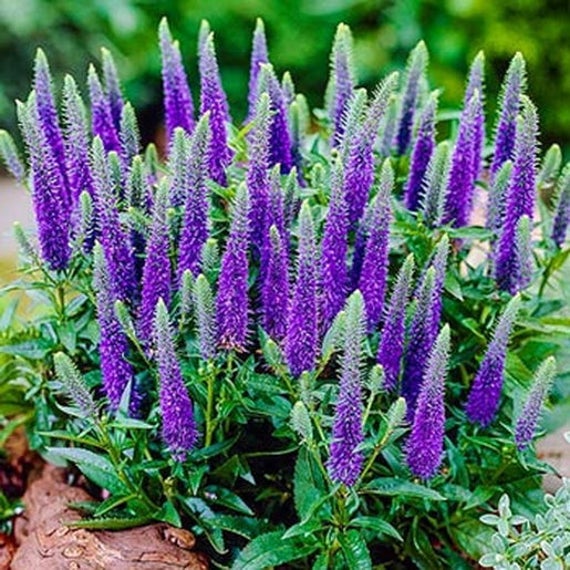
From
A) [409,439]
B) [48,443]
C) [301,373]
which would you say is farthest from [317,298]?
[48,443]

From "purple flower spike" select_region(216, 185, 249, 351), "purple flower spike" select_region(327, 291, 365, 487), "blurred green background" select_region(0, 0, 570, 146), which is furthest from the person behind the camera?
"blurred green background" select_region(0, 0, 570, 146)

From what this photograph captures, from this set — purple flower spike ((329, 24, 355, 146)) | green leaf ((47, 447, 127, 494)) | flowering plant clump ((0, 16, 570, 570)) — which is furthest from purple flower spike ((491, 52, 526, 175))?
green leaf ((47, 447, 127, 494))

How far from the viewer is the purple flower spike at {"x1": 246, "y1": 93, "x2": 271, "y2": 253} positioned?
1.53m

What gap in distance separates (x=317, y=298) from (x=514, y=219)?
0.37 meters

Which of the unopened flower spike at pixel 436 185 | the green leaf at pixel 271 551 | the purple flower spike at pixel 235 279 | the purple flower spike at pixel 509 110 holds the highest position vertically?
the purple flower spike at pixel 509 110

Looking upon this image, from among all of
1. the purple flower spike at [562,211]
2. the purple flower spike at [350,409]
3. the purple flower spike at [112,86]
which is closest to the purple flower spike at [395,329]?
the purple flower spike at [350,409]

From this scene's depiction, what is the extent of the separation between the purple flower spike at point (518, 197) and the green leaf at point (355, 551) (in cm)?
47

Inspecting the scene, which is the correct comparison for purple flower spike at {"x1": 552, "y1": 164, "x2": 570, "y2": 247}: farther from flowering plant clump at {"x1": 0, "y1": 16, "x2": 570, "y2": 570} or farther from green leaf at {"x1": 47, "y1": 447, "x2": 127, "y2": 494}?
green leaf at {"x1": 47, "y1": 447, "x2": 127, "y2": 494}

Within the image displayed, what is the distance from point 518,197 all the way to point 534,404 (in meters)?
0.33

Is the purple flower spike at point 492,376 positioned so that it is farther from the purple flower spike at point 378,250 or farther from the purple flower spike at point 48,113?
the purple flower spike at point 48,113

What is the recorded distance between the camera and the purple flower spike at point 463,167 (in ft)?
5.77

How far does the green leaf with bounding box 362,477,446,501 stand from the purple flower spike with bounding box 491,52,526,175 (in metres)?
0.57

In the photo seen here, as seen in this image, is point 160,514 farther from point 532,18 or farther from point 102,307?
point 532,18

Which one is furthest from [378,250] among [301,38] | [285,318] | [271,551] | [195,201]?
[301,38]
